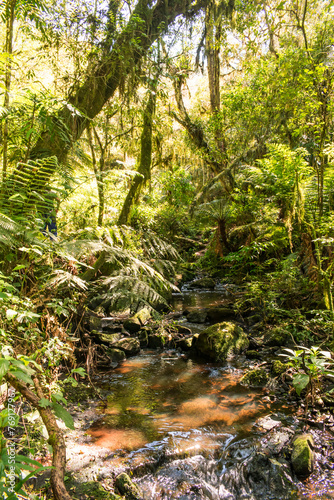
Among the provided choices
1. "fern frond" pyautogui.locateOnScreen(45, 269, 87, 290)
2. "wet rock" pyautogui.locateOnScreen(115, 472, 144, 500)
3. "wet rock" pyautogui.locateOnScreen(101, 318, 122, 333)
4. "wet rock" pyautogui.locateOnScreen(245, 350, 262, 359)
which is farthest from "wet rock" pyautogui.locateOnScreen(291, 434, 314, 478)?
"wet rock" pyautogui.locateOnScreen(101, 318, 122, 333)

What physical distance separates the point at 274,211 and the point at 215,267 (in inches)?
145

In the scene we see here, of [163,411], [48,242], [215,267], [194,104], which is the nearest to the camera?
[48,242]

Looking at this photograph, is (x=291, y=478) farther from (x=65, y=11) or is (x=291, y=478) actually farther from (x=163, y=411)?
(x=65, y=11)

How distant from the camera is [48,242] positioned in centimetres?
247

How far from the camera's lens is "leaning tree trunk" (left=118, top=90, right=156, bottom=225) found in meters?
5.89

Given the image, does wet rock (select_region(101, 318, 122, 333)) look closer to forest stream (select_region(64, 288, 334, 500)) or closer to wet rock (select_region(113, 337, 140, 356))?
wet rock (select_region(113, 337, 140, 356))

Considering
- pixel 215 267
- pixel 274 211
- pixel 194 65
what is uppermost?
pixel 194 65

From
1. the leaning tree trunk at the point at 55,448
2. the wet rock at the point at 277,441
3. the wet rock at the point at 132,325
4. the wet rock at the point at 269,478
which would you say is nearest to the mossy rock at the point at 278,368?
the wet rock at the point at 277,441

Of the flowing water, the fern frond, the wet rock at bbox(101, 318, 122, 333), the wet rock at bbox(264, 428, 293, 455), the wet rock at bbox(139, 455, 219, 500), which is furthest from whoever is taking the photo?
the wet rock at bbox(101, 318, 122, 333)

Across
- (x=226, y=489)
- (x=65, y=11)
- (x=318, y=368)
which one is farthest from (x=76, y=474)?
(x=65, y=11)

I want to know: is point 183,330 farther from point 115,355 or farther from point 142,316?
point 115,355

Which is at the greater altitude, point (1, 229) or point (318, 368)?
point (1, 229)

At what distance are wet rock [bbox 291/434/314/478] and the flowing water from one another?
90mm

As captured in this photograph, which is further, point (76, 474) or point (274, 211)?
point (274, 211)
